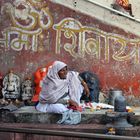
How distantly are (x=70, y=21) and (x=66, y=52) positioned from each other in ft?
2.49

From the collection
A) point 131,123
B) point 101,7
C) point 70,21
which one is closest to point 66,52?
point 70,21

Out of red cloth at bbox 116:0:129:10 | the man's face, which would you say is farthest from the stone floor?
red cloth at bbox 116:0:129:10

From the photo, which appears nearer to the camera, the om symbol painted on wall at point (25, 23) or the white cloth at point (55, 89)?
the white cloth at point (55, 89)

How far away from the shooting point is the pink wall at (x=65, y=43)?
29.8 ft

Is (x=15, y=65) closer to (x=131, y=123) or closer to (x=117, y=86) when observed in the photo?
(x=117, y=86)

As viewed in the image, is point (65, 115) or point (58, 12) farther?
point (58, 12)

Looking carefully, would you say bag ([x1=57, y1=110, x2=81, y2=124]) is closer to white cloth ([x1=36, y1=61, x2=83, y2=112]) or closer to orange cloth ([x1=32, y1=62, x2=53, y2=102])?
white cloth ([x1=36, y1=61, x2=83, y2=112])

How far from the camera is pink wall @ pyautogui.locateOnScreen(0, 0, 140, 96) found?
909 cm

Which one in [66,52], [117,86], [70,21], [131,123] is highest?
[70,21]

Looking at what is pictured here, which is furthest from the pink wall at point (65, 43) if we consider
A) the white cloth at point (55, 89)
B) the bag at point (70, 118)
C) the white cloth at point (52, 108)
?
the bag at point (70, 118)

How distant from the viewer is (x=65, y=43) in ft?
30.7

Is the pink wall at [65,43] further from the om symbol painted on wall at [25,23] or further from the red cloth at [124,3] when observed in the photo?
the red cloth at [124,3]

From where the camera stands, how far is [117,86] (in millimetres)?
9617

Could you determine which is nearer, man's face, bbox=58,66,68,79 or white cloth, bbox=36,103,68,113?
white cloth, bbox=36,103,68,113
